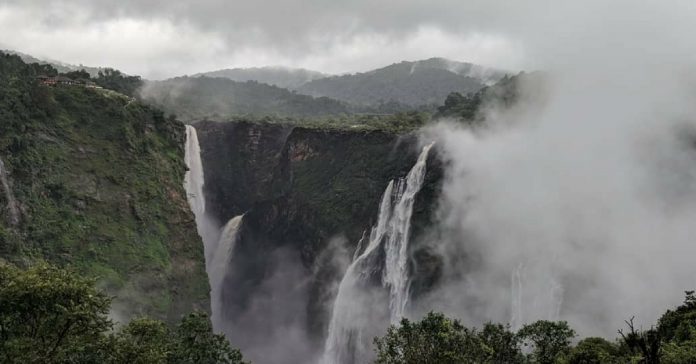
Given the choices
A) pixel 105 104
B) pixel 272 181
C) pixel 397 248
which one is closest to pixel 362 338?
pixel 397 248

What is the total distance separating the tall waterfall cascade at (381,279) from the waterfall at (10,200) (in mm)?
31699

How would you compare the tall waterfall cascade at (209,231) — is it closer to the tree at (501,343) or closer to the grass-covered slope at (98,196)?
the grass-covered slope at (98,196)

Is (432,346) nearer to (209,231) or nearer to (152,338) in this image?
(152,338)

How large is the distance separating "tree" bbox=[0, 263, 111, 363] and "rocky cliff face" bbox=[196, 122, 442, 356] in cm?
3832

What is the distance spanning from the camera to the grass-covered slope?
42844 millimetres

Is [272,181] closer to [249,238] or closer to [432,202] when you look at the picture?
[249,238]

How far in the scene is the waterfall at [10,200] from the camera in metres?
41.0

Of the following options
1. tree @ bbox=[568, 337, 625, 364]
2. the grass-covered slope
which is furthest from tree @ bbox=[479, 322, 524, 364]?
the grass-covered slope

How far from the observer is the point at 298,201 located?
227 ft

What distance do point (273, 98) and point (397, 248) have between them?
418ft

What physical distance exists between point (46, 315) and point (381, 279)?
38.2 meters

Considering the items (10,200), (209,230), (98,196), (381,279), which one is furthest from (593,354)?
(209,230)

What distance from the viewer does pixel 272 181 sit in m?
76.6

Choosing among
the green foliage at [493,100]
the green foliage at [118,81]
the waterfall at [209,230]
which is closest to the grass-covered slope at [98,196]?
the waterfall at [209,230]
